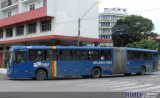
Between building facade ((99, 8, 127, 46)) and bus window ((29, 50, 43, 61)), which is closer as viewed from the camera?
bus window ((29, 50, 43, 61))

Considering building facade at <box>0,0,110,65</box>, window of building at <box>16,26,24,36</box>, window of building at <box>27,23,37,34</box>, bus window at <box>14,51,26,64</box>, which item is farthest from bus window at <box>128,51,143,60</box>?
window of building at <box>16,26,24,36</box>

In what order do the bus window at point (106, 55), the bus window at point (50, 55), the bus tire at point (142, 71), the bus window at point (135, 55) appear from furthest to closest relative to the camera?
the bus tire at point (142, 71) < the bus window at point (135, 55) < the bus window at point (106, 55) < the bus window at point (50, 55)

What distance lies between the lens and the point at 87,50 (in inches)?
1171

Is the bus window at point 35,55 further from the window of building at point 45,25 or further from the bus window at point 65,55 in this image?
the window of building at point 45,25

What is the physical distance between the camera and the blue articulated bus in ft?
90.5

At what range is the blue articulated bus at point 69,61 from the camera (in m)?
27.6

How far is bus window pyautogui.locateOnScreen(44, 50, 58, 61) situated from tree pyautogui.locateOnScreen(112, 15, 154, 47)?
5738 centimetres

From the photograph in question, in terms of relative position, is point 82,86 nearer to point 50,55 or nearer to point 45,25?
point 50,55

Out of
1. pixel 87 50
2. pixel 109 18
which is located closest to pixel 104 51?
pixel 87 50

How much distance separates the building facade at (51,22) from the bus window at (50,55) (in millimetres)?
15039

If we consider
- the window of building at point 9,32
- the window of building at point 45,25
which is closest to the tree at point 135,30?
the window of building at point 9,32

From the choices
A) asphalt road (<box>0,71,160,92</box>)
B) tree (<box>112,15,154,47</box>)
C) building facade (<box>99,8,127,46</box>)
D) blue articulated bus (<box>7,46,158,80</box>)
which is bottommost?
asphalt road (<box>0,71,160,92</box>)

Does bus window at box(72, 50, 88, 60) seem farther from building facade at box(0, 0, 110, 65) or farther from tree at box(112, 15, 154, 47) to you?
tree at box(112, 15, 154, 47)

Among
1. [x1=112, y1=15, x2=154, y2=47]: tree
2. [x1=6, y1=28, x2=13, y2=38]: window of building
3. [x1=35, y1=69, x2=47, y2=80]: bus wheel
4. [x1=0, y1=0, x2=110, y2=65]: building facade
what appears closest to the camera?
[x1=35, y1=69, x2=47, y2=80]: bus wheel
